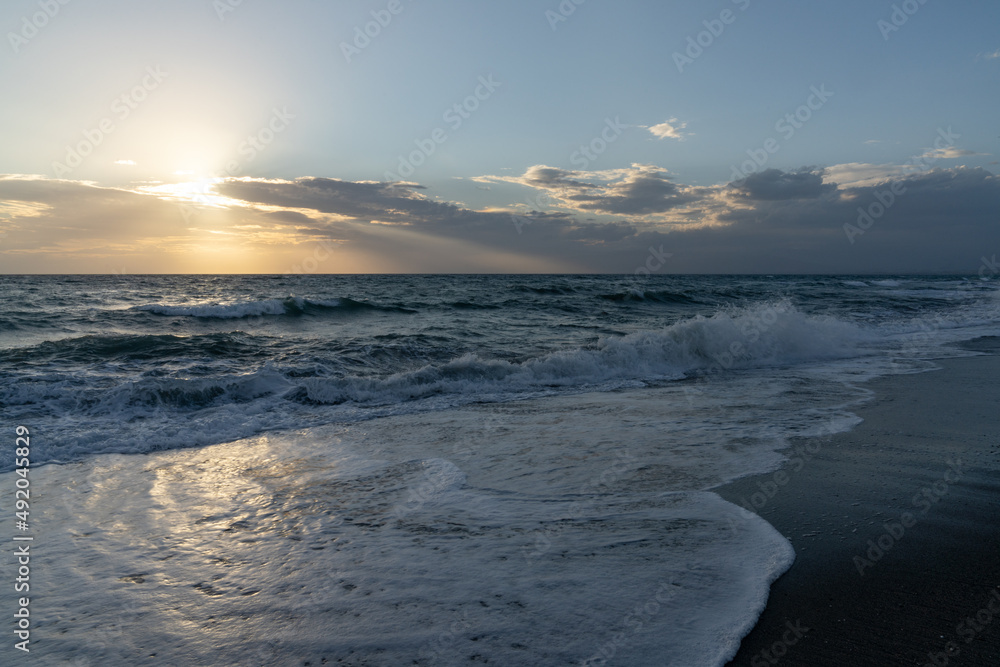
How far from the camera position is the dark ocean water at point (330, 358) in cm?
790

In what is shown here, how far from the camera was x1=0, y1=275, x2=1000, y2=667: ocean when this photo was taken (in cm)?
289

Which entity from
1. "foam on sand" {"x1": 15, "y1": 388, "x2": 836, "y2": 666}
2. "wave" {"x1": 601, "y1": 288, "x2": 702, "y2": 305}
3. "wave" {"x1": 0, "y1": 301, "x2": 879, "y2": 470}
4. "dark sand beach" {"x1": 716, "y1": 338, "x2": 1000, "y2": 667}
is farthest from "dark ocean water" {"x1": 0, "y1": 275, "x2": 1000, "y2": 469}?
"wave" {"x1": 601, "y1": 288, "x2": 702, "y2": 305}

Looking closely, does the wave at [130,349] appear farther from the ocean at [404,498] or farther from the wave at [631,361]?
the wave at [631,361]

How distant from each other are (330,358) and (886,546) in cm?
1060

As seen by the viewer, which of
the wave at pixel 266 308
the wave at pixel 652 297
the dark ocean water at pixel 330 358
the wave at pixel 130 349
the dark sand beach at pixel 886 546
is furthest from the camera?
the wave at pixel 652 297

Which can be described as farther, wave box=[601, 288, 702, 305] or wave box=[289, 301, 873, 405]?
wave box=[601, 288, 702, 305]

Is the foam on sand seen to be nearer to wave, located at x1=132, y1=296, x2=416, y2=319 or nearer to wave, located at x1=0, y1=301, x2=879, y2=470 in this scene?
wave, located at x1=0, y1=301, x2=879, y2=470

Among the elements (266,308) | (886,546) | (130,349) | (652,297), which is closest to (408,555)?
(886,546)

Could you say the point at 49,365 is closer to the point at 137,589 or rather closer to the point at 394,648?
the point at 137,589

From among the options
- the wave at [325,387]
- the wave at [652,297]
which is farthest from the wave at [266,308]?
the wave at [652,297]

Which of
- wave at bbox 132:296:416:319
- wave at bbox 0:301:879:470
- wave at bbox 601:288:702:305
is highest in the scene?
wave at bbox 601:288:702:305

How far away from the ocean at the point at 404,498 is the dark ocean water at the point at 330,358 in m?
0.08

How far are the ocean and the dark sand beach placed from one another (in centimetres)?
20

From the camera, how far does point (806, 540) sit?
382 cm
